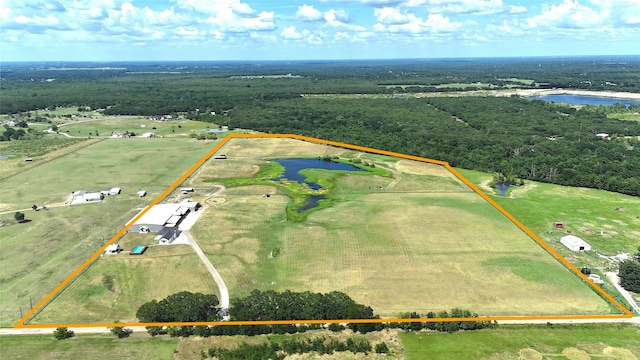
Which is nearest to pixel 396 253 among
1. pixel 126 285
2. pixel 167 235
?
pixel 167 235

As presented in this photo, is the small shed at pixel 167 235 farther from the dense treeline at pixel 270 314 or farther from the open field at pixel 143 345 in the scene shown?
the open field at pixel 143 345

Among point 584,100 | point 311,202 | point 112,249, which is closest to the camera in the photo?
point 112,249

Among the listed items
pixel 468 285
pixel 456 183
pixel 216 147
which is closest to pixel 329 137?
pixel 216 147

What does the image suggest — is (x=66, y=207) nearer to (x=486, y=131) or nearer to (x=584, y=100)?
(x=486, y=131)

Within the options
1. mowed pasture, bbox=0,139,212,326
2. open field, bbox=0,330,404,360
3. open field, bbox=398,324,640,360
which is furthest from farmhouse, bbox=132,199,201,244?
open field, bbox=398,324,640,360

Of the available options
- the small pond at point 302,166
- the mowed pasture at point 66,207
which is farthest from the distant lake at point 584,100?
the mowed pasture at point 66,207

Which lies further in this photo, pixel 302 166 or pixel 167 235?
pixel 302 166

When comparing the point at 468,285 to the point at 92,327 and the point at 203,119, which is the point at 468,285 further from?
the point at 203,119
